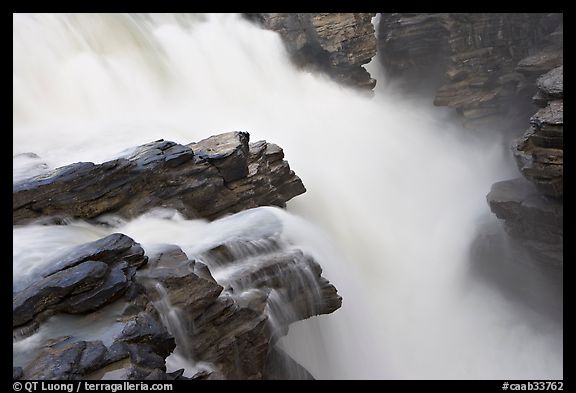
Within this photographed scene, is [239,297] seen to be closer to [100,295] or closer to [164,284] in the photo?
[164,284]

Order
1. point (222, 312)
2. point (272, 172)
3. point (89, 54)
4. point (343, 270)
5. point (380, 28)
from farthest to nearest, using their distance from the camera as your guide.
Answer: point (380, 28), point (89, 54), point (272, 172), point (343, 270), point (222, 312)

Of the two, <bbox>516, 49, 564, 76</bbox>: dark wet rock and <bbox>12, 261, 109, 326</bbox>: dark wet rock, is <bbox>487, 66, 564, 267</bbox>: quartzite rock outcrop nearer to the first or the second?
<bbox>516, 49, 564, 76</bbox>: dark wet rock

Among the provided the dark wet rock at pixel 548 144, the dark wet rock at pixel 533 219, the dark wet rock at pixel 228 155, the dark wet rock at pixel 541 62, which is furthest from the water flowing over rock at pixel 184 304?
the dark wet rock at pixel 541 62

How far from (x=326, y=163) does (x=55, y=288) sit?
10.4 meters

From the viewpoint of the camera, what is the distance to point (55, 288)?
4.92 meters

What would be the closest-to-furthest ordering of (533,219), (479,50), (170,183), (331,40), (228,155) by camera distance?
(170,183) < (228,155) < (533,219) < (331,40) < (479,50)

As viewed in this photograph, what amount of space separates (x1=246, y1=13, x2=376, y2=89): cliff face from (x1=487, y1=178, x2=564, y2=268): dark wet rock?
8526 mm

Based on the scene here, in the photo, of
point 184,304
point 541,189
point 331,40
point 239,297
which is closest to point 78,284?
point 184,304

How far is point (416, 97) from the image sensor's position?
20.1 metres

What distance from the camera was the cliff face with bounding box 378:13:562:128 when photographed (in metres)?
17.4

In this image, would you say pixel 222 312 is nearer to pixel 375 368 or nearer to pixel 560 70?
pixel 375 368

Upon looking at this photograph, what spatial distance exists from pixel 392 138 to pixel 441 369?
10352mm

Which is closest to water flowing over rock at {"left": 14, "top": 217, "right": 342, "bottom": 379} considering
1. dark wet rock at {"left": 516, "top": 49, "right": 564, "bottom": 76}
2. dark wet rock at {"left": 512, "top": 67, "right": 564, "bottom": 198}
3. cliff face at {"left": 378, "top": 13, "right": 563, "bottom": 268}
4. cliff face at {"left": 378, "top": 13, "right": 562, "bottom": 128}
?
dark wet rock at {"left": 512, "top": 67, "right": 564, "bottom": 198}
